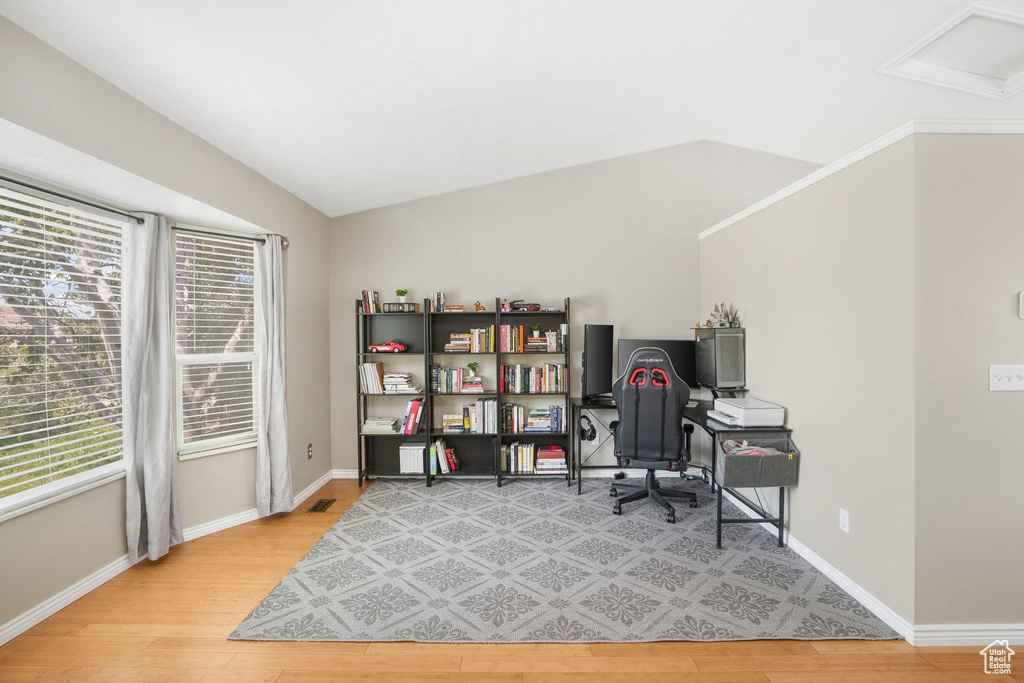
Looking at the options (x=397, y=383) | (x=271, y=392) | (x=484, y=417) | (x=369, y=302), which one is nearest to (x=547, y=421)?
(x=484, y=417)

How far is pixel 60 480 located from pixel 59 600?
2.01 ft

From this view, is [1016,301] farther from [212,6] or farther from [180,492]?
[180,492]

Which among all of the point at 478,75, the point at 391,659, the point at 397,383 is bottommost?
the point at 391,659

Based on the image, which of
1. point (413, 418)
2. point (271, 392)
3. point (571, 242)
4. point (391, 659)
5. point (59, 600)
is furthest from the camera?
point (571, 242)

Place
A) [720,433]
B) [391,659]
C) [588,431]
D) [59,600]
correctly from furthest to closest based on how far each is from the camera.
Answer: [588,431]
[720,433]
[59,600]
[391,659]

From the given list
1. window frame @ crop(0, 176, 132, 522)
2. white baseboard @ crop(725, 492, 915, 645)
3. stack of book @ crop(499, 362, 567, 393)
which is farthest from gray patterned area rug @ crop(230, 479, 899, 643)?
window frame @ crop(0, 176, 132, 522)

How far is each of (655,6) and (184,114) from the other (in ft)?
8.51

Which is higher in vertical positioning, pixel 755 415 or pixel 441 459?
pixel 755 415

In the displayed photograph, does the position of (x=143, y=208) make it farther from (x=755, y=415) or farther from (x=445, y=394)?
(x=755, y=415)

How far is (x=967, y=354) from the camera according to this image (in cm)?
189

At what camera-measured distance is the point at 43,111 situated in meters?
1.73

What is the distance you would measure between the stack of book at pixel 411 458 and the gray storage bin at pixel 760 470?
2584 mm

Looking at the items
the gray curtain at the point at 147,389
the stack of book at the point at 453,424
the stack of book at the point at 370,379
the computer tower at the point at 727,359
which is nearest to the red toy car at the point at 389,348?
the stack of book at the point at 370,379

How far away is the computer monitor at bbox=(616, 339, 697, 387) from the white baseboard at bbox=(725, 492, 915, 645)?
1374 millimetres
